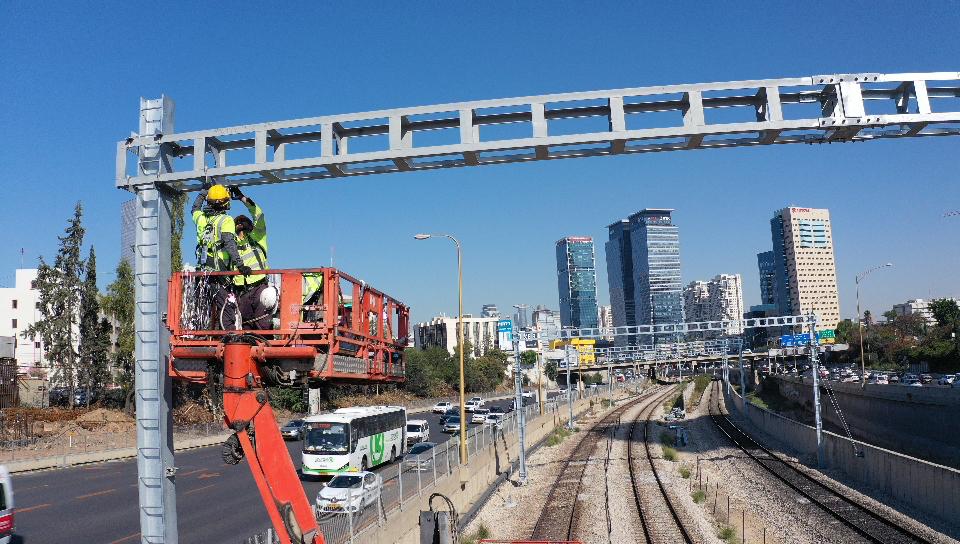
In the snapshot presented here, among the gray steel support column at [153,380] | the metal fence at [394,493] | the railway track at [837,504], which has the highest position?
the gray steel support column at [153,380]

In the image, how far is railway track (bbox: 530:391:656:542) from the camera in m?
21.3

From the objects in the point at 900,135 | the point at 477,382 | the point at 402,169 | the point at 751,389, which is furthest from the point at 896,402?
the point at 751,389

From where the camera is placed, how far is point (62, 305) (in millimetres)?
56844

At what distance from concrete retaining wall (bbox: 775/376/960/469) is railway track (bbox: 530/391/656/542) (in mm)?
20208

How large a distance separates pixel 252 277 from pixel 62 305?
189 feet

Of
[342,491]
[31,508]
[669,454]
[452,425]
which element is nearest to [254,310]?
[342,491]

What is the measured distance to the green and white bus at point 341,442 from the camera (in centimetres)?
2964

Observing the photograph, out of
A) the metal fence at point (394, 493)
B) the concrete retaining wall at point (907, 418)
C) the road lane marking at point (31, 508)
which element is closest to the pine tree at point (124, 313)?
the road lane marking at point (31, 508)

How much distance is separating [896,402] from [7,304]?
303 feet

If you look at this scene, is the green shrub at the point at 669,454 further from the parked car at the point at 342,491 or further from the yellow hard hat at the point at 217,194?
the yellow hard hat at the point at 217,194

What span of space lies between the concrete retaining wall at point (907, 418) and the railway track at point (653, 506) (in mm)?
17146

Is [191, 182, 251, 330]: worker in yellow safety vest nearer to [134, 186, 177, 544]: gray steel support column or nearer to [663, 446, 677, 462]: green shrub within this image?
[134, 186, 177, 544]: gray steel support column

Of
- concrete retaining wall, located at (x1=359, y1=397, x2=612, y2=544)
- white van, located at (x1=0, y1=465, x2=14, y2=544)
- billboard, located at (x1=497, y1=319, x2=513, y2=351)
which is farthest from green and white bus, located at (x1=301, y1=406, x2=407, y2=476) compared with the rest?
white van, located at (x1=0, y1=465, x2=14, y2=544)

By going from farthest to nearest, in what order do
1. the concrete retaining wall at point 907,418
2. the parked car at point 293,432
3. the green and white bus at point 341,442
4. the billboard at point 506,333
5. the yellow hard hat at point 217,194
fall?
the parked car at point 293,432
the concrete retaining wall at point 907,418
the billboard at point 506,333
the green and white bus at point 341,442
the yellow hard hat at point 217,194
